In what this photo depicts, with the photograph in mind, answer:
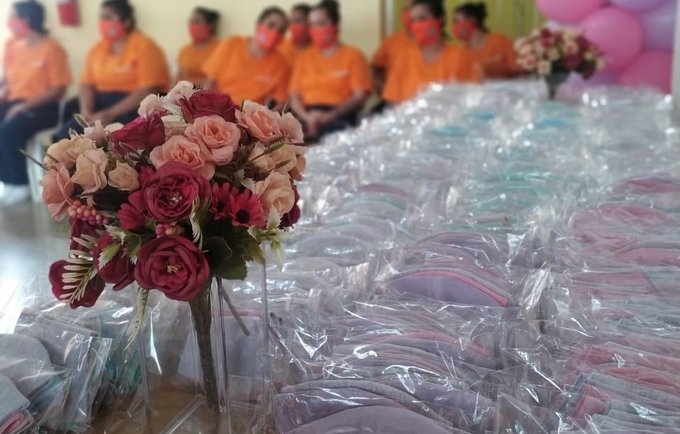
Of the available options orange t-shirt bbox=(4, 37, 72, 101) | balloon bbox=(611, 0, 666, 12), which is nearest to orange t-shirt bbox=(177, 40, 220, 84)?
orange t-shirt bbox=(4, 37, 72, 101)

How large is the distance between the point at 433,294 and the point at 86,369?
0.59 metres

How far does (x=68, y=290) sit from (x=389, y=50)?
432 cm

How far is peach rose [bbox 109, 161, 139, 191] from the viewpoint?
0.88 metres

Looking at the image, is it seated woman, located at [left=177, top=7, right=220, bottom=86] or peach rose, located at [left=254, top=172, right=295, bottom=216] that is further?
seated woman, located at [left=177, top=7, right=220, bottom=86]

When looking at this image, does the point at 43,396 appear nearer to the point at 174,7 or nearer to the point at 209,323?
the point at 209,323

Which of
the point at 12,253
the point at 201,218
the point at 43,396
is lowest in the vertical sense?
the point at 12,253

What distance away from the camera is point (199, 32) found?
5398 millimetres

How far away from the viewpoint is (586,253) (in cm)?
144

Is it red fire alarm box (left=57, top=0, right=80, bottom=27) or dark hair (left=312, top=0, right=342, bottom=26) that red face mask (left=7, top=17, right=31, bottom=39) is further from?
dark hair (left=312, top=0, right=342, bottom=26)

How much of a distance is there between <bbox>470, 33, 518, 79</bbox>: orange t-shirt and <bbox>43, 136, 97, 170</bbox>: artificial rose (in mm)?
4143

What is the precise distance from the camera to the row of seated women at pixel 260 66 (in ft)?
15.5

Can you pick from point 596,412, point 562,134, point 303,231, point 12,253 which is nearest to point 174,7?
point 12,253

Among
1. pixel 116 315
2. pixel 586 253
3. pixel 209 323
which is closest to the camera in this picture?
pixel 209 323

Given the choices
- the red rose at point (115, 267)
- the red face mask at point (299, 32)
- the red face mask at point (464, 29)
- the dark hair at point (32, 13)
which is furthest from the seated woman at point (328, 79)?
the red rose at point (115, 267)
